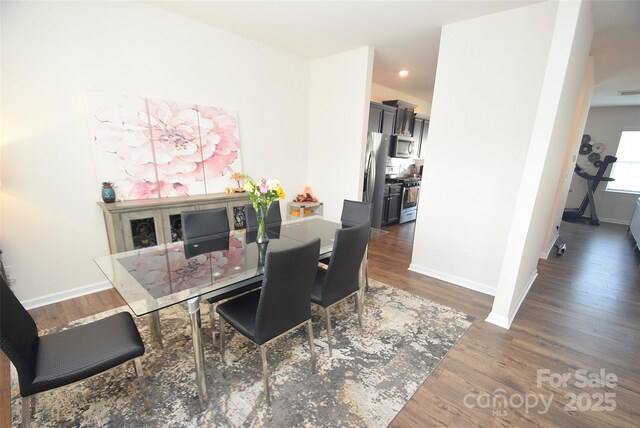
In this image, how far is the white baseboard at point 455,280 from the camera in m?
2.97

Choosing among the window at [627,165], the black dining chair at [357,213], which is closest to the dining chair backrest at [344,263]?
the black dining chair at [357,213]

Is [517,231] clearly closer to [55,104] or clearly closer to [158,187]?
[158,187]

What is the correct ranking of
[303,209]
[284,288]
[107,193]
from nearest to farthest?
[284,288], [107,193], [303,209]

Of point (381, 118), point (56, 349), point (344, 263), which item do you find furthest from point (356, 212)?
point (381, 118)

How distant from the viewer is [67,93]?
7.78ft

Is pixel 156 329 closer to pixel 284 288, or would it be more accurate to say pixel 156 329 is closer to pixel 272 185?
pixel 284 288

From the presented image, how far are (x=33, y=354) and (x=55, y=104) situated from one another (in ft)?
6.94

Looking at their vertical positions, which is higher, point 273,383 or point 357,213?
point 357,213

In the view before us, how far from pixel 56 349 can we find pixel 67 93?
2.19 meters

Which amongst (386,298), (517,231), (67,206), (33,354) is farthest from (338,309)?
(67,206)

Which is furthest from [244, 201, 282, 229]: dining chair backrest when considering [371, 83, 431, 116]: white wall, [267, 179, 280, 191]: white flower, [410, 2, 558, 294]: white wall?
[371, 83, 431, 116]: white wall

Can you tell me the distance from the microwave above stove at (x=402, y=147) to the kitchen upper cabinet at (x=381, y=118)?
22 centimetres

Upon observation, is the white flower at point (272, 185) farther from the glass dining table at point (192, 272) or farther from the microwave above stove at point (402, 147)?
the microwave above stove at point (402, 147)

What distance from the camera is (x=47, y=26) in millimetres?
2215
